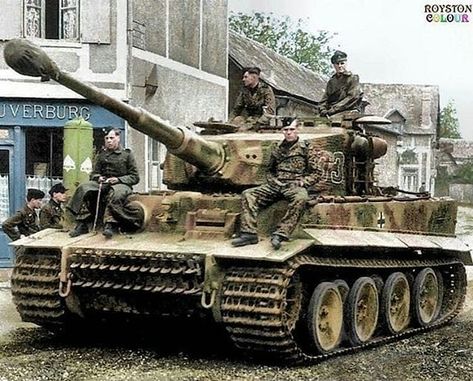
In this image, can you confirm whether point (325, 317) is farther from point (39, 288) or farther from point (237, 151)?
point (39, 288)

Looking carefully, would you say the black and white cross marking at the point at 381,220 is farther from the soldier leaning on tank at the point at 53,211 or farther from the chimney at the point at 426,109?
the chimney at the point at 426,109

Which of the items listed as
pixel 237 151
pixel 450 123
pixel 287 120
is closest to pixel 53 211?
pixel 287 120

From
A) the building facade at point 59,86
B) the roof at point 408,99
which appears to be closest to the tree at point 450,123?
the roof at point 408,99

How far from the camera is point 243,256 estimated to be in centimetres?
922

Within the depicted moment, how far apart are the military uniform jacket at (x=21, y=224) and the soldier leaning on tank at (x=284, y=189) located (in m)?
5.14

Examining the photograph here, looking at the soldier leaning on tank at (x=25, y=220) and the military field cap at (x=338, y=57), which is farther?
the soldier leaning on tank at (x=25, y=220)

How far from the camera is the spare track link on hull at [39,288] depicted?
10336mm

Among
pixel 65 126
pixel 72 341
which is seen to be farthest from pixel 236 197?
pixel 65 126

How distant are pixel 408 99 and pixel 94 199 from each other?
4606 cm

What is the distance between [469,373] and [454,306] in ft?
13.3

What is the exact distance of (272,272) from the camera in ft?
30.2

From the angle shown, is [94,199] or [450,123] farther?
[450,123]

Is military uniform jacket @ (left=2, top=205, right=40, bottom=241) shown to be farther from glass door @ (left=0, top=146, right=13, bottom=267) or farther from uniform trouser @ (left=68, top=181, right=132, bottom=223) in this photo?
uniform trouser @ (left=68, top=181, right=132, bottom=223)

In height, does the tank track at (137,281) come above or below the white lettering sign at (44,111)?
below
